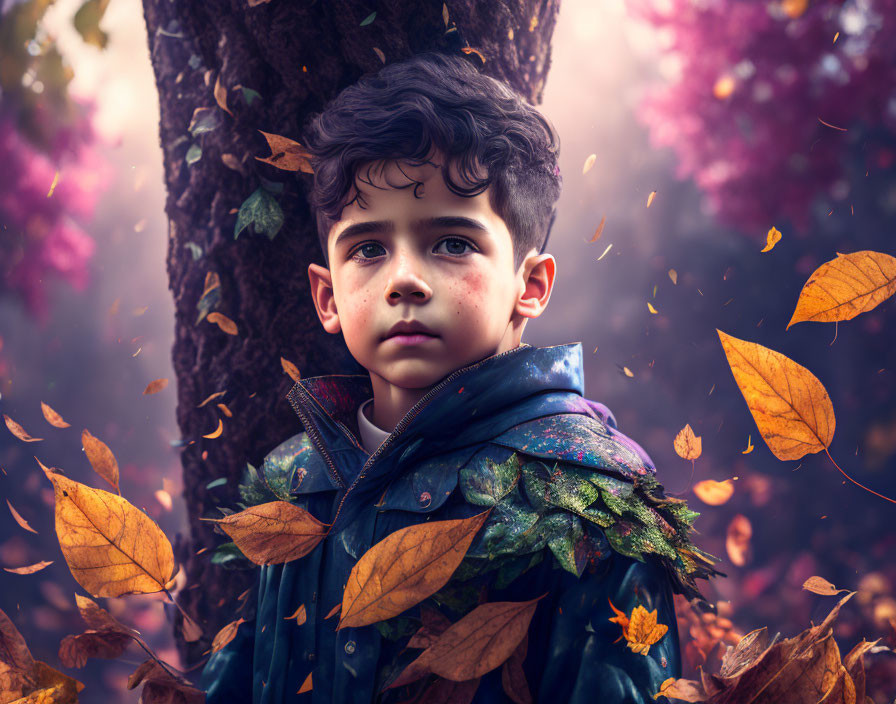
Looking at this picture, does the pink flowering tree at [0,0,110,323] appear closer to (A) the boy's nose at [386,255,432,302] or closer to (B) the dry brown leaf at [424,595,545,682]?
(A) the boy's nose at [386,255,432,302]

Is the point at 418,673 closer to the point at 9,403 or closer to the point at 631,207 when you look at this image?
the point at 631,207

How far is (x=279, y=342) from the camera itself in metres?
1.36

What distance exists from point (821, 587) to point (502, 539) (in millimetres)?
652

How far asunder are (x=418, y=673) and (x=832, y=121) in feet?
3.86

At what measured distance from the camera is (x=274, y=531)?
1.02m

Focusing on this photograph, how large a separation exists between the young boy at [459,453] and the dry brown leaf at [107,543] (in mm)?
226

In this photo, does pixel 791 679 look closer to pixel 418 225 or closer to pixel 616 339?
pixel 616 339

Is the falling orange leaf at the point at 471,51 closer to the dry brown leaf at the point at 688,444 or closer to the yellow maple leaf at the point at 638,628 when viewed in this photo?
the dry brown leaf at the point at 688,444

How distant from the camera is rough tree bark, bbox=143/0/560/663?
3.97 feet

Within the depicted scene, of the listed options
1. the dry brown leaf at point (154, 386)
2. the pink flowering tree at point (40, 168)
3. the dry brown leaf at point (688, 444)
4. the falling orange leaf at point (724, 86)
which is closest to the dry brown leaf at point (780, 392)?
the dry brown leaf at point (688, 444)

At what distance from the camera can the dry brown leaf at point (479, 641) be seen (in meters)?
0.88

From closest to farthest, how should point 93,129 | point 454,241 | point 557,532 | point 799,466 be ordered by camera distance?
point 557,532 → point 454,241 → point 799,466 → point 93,129

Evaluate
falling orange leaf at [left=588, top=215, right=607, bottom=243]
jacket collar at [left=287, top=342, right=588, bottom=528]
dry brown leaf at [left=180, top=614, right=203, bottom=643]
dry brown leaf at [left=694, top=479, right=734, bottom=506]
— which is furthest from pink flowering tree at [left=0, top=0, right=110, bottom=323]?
dry brown leaf at [left=694, top=479, right=734, bottom=506]

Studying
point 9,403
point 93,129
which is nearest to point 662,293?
point 93,129
